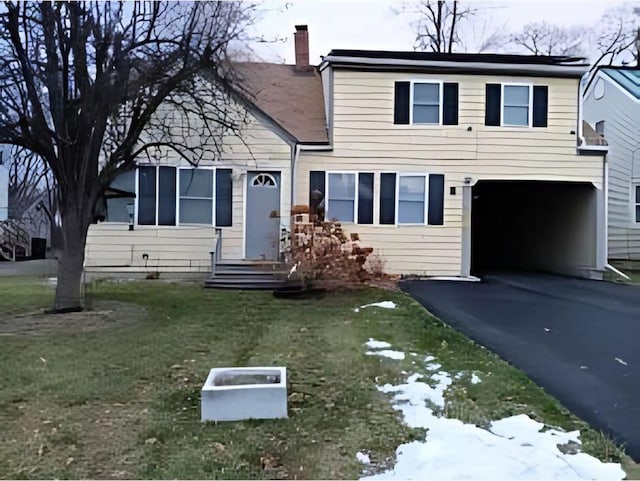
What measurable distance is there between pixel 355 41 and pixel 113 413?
56.7ft

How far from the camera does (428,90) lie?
15.3m

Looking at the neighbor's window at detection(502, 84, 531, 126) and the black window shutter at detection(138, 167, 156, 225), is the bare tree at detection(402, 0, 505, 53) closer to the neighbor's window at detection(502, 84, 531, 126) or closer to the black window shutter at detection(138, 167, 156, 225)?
the neighbor's window at detection(502, 84, 531, 126)

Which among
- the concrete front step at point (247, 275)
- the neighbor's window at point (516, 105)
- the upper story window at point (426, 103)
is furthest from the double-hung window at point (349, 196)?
the neighbor's window at point (516, 105)

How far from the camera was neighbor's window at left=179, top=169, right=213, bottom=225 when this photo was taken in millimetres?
14570

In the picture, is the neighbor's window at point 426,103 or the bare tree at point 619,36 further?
the bare tree at point 619,36

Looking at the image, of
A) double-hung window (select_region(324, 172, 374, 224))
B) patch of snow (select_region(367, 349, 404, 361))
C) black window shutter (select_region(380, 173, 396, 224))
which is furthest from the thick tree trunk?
black window shutter (select_region(380, 173, 396, 224))

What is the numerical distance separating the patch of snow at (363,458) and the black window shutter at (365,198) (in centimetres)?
1144

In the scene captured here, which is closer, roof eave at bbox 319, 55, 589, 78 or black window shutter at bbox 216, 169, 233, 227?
black window shutter at bbox 216, 169, 233, 227

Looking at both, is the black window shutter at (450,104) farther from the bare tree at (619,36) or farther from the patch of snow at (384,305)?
the bare tree at (619,36)

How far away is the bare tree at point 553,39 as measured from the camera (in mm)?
31984

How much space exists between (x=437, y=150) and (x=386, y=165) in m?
1.37

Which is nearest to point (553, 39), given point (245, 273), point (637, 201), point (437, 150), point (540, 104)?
point (637, 201)

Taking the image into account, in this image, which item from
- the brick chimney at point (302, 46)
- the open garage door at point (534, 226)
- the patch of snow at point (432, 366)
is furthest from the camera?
the brick chimney at point (302, 46)

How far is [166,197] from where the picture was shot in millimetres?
14531
